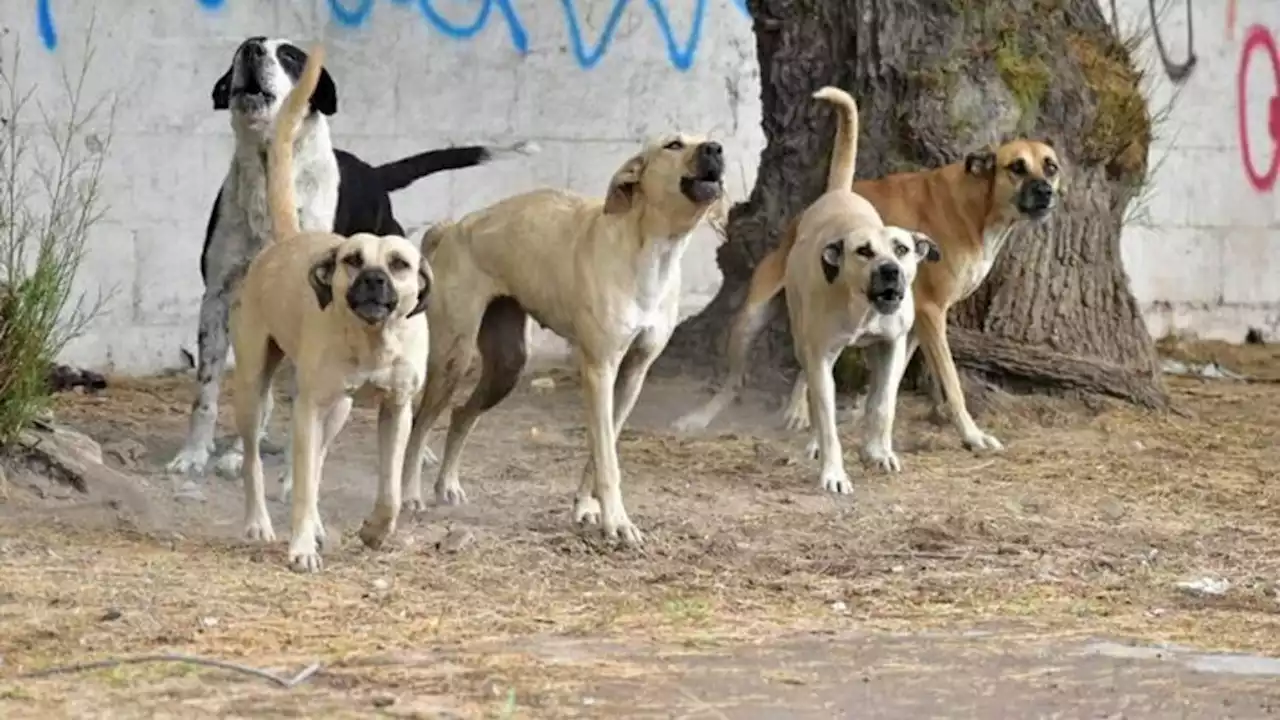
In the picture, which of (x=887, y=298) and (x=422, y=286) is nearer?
(x=422, y=286)

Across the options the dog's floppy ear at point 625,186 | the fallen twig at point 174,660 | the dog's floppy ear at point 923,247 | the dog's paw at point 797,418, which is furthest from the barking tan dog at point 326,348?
the dog's paw at point 797,418

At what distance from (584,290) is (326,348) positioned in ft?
2.76

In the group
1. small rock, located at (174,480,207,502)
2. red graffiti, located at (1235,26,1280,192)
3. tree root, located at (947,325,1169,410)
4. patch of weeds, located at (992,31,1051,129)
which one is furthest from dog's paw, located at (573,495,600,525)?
red graffiti, located at (1235,26,1280,192)

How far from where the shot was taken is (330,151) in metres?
7.61

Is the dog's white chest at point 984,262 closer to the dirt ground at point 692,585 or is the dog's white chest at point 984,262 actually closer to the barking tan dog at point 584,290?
the dirt ground at point 692,585

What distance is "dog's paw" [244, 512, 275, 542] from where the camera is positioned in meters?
6.20

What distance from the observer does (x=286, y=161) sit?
21.6ft

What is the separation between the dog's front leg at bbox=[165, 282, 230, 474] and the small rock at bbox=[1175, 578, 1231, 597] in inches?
137

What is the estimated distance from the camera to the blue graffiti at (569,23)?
412 inches

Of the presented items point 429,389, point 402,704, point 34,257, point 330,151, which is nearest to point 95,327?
point 34,257

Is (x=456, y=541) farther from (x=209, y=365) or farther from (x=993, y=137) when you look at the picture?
(x=993, y=137)

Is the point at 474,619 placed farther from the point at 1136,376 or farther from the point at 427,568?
the point at 1136,376

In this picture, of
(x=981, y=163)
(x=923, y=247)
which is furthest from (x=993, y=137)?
(x=923, y=247)

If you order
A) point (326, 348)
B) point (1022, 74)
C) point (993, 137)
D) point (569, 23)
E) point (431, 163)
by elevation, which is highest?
point (569, 23)
